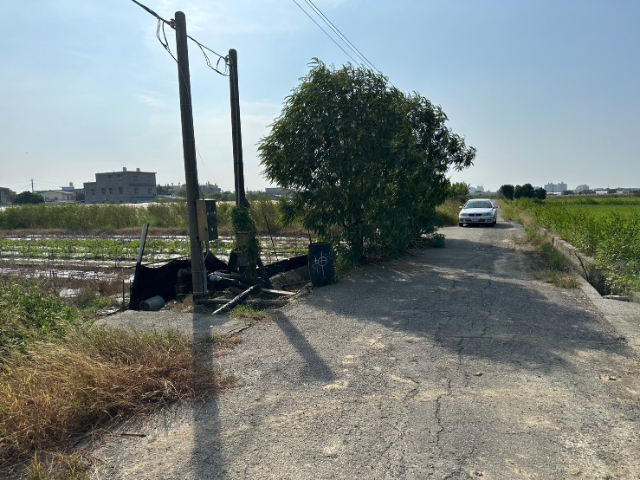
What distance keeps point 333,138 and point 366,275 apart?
315 centimetres

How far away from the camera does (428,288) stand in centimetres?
945

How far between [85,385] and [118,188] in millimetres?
72978

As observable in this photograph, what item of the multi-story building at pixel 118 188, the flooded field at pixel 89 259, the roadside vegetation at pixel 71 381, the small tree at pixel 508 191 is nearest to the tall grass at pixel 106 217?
the flooded field at pixel 89 259

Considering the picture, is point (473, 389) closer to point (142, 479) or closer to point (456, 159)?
point (142, 479)

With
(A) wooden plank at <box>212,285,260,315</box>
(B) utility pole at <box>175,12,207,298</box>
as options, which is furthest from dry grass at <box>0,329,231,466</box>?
(B) utility pole at <box>175,12,207,298</box>

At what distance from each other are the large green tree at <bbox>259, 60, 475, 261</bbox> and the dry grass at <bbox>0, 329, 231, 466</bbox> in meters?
6.12

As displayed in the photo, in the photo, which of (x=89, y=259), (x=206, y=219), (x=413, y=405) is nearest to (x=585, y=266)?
(x=206, y=219)

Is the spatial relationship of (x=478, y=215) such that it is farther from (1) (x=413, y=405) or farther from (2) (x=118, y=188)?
(2) (x=118, y=188)

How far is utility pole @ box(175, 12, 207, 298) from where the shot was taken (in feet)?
28.3

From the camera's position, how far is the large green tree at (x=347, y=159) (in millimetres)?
10680

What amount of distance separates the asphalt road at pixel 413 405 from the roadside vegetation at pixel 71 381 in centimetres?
31

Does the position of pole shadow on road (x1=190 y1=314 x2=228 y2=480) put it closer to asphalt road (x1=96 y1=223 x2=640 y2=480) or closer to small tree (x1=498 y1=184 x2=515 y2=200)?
asphalt road (x1=96 y1=223 x2=640 y2=480)

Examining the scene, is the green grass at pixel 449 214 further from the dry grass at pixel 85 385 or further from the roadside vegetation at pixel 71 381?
the dry grass at pixel 85 385

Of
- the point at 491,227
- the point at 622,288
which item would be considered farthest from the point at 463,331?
the point at 491,227
